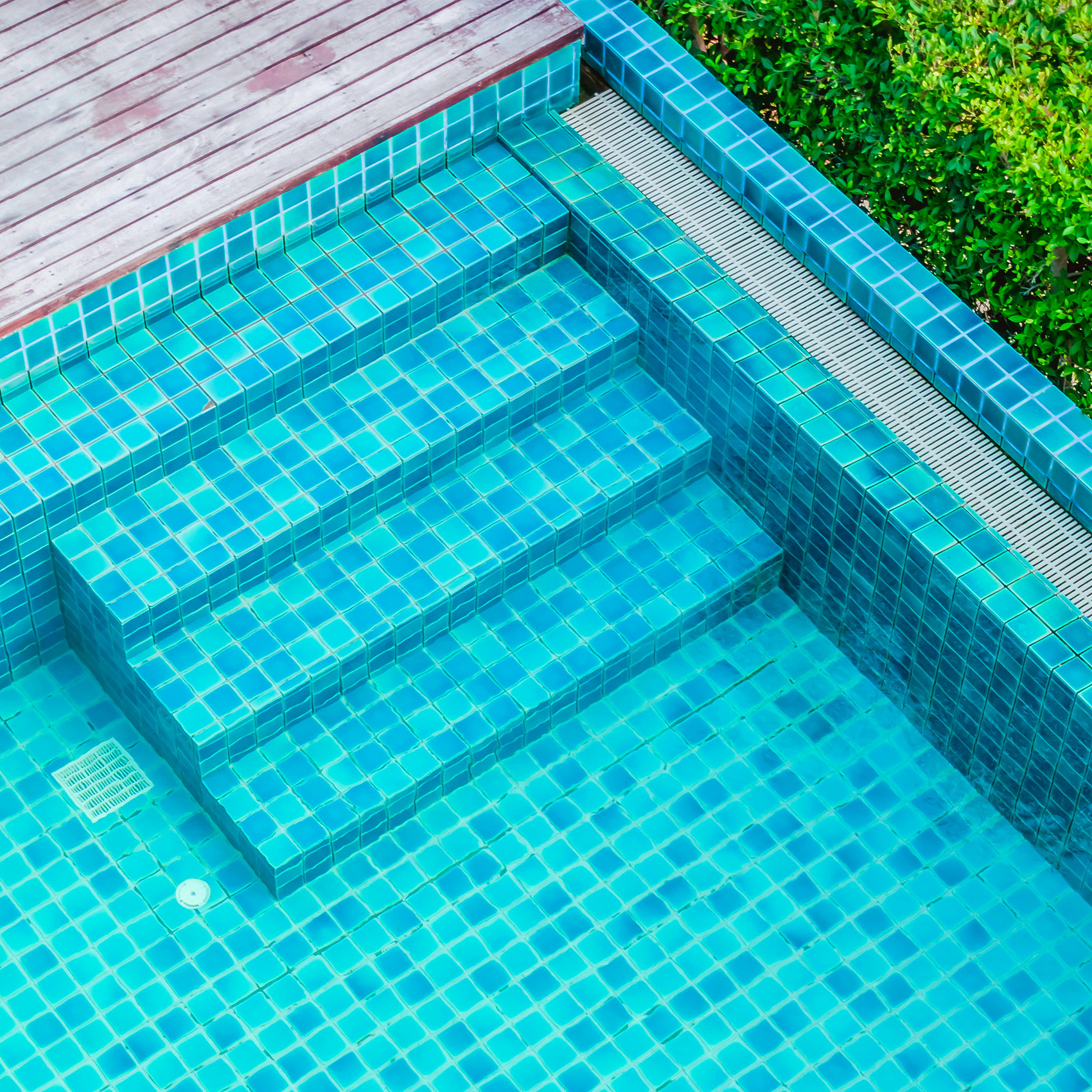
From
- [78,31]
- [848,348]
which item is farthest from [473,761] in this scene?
[78,31]

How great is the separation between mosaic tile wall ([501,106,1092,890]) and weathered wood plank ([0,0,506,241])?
630mm

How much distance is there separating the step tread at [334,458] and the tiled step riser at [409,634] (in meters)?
0.52

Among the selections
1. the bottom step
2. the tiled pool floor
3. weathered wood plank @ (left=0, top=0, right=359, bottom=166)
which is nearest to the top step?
weathered wood plank @ (left=0, top=0, right=359, bottom=166)

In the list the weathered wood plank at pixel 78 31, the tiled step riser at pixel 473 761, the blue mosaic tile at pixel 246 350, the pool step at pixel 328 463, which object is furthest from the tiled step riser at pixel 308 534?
the weathered wood plank at pixel 78 31

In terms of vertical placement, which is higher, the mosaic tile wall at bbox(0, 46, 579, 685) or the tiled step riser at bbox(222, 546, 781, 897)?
the mosaic tile wall at bbox(0, 46, 579, 685)

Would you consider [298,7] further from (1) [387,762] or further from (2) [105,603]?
(1) [387,762]

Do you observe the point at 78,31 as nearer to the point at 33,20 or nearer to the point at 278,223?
the point at 33,20

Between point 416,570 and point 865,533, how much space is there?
2.04 m

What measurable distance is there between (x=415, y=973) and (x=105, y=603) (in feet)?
6.88

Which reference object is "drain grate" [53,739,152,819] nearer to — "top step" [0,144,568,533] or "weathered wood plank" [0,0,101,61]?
"top step" [0,144,568,533]

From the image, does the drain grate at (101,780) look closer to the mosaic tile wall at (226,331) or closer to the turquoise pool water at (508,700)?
the turquoise pool water at (508,700)

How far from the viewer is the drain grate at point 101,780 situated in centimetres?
835

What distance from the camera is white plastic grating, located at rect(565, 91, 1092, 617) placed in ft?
26.3

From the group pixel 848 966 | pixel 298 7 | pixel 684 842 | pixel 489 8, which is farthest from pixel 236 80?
pixel 848 966
